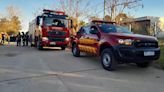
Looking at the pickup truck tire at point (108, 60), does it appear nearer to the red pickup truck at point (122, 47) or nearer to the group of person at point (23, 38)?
the red pickup truck at point (122, 47)

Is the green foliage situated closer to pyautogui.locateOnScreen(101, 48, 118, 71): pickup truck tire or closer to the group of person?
the group of person

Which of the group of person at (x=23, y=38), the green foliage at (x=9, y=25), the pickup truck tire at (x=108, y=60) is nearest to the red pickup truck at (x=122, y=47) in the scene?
the pickup truck tire at (x=108, y=60)

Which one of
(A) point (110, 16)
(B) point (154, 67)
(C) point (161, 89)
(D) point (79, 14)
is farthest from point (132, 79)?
(D) point (79, 14)

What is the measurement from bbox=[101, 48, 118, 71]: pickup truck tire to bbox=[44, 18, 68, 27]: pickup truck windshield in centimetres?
887

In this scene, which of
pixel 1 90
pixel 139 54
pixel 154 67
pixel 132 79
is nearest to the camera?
pixel 1 90

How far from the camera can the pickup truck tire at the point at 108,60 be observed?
8.52 meters

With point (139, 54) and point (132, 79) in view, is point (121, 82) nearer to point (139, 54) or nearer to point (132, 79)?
point (132, 79)

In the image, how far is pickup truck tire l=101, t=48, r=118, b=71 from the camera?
8523 millimetres

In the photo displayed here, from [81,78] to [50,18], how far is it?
10551mm

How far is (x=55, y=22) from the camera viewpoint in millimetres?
17641

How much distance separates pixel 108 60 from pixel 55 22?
9552 mm

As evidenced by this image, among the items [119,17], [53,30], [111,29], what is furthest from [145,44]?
[119,17]

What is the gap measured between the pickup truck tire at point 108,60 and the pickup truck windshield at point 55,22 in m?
8.87

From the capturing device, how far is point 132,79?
24.7ft
